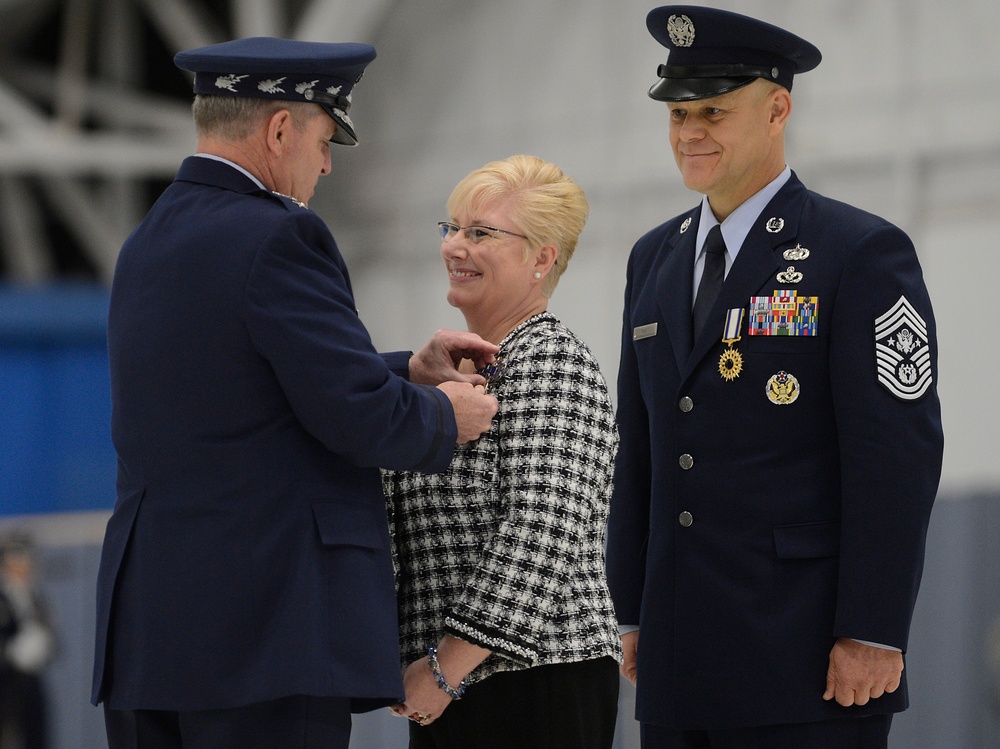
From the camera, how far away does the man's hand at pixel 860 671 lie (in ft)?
6.35

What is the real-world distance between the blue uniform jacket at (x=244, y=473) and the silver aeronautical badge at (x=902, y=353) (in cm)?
71

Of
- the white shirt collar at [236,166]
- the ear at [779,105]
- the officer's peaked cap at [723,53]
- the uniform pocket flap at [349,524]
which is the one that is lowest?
the uniform pocket flap at [349,524]

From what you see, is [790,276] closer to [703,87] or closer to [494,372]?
[703,87]

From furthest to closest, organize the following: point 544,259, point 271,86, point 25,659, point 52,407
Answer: point 52,407 < point 25,659 < point 544,259 < point 271,86

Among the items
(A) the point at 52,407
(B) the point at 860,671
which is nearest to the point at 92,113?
(A) the point at 52,407

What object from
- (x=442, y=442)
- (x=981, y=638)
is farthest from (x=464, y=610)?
(x=981, y=638)

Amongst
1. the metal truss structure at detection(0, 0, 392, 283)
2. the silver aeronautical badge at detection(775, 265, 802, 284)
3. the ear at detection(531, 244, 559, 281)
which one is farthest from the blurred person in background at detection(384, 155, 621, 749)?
the metal truss structure at detection(0, 0, 392, 283)

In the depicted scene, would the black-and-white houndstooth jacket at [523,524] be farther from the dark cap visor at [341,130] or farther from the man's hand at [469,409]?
the dark cap visor at [341,130]

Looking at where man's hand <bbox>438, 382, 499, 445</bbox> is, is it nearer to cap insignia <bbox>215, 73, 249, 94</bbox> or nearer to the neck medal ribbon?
the neck medal ribbon

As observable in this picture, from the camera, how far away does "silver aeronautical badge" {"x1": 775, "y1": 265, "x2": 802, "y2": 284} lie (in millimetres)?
2053

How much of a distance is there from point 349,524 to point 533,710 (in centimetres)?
46

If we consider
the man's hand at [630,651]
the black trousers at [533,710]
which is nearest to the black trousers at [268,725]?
the black trousers at [533,710]

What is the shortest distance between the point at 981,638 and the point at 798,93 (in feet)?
8.64

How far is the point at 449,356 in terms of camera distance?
2.13m
